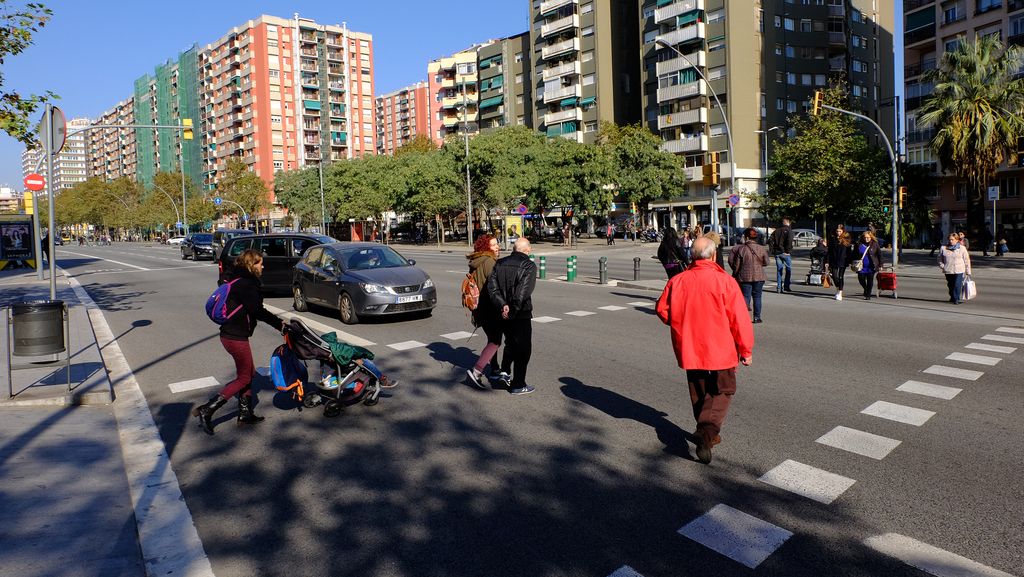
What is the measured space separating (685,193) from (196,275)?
4841 cm

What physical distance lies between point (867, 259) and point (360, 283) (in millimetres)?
10575

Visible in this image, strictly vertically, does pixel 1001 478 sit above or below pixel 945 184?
below

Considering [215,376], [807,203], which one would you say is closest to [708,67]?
[807,203]

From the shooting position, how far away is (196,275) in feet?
92.5

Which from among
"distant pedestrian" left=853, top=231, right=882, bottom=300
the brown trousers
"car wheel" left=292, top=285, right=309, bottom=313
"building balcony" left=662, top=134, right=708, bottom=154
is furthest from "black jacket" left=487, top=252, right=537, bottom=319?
"building balcony" left=662, top=134, right=708, bottom=154

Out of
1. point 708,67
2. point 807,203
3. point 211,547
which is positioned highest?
point 708,67

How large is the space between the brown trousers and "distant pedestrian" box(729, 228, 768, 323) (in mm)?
7465

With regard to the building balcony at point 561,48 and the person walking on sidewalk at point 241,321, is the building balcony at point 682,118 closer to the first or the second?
the building balcony at point 561,48

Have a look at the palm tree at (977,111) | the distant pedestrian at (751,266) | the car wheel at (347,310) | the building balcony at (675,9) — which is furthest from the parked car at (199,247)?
the building balcony at (675,9)

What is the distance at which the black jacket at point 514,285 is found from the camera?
735 cm

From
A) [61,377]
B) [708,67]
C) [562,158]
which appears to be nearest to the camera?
[61,377]

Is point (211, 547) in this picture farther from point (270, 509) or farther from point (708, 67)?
point (708, 67)

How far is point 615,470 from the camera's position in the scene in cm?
534

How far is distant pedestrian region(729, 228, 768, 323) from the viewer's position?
41.8ft
